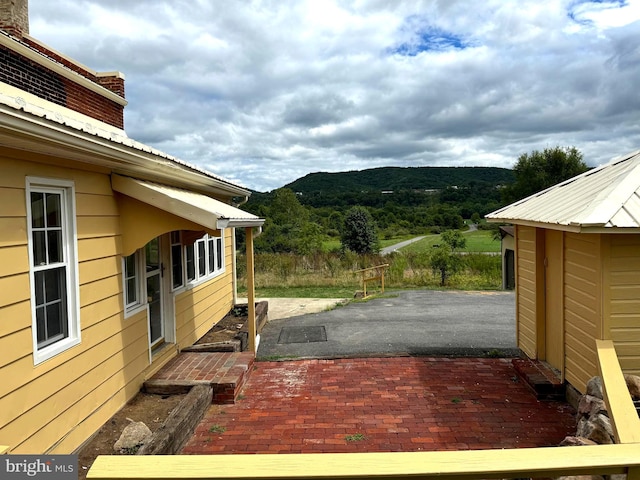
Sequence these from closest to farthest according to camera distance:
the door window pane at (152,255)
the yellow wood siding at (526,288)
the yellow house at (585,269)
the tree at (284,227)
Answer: the yellow house at (585,269) → the door window pane at (152,255) → the yellow wood siding at (526,288) → the tree at (284,227)

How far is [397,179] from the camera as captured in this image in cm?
8394

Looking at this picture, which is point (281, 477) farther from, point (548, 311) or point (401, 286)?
point (401, 286)

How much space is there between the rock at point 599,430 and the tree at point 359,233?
28.1 meters

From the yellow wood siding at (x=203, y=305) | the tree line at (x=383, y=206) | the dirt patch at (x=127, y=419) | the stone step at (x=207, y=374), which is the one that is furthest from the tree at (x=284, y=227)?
the dirt patch at (x=127, y=419)

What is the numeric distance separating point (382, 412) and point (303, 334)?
4.31 m

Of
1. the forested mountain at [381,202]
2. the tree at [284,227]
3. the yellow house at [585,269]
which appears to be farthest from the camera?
the forested mountain at [381,202]

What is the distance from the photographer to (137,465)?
1306mm

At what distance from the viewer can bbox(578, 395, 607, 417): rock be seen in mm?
4082

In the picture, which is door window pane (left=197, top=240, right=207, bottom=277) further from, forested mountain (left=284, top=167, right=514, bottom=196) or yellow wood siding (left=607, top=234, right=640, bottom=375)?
forested mountain (left=284, top=167, right=514, bottom=196)

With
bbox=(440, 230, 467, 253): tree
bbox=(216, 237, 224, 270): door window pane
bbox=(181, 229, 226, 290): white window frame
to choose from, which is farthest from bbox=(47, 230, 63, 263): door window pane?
bbox=(440, 230, 467, 253): tree

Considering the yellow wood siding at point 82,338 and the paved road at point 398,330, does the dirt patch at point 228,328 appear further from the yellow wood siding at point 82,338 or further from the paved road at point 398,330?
the yellow wood siding at point 82,338

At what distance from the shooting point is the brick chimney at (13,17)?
719 cm

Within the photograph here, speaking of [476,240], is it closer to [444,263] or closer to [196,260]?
[444,263]

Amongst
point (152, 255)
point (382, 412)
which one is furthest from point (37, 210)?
point (382, 412)
